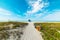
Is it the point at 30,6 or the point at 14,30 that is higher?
the point at 30,6

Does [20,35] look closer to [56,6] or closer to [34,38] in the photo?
[34,38]

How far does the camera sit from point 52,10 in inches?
122

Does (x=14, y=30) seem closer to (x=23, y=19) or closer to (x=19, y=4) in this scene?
(x=23, y=19)

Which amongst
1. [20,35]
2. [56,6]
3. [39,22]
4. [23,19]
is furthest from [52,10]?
[20,35]

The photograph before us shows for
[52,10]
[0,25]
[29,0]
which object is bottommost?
[0,25]

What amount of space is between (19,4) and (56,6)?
68 centimetres

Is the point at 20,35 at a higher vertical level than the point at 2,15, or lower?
lower

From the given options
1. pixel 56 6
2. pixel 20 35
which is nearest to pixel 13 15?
pixel 20 35

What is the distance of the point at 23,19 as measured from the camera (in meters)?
3.08

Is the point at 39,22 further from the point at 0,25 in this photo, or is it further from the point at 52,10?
the point at 0,25

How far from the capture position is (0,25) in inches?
119

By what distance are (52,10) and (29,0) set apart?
1.53 ft

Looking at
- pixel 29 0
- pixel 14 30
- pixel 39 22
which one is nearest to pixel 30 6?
Result: pixel 29 0

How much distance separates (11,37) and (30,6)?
2.19 feet
